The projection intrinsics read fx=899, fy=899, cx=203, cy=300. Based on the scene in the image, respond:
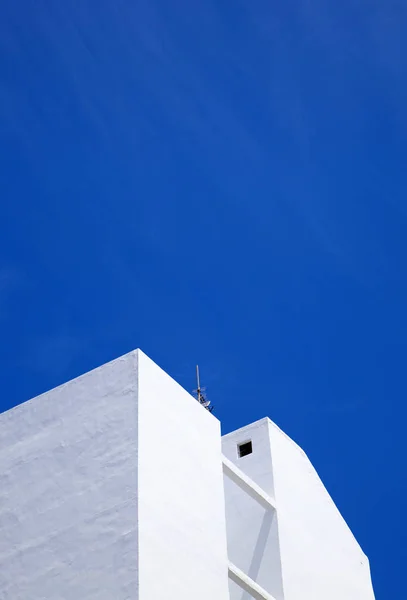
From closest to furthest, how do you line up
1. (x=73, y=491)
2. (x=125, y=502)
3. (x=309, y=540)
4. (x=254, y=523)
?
(x=125, y=502), (x=73, y=491), (x=254, y=523), (x=309, y=540)

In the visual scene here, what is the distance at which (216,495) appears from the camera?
1892 centimetres

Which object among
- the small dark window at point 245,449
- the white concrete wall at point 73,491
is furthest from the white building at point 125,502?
the small dark window at point 245,449

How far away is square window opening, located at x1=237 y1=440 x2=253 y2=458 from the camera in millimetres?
23781

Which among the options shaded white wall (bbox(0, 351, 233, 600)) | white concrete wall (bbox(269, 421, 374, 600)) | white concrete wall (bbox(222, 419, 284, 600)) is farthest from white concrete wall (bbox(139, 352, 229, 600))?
white concrete wall (bbox(269, 421, 374, 600))

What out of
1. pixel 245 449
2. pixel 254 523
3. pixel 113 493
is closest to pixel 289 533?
pixel 254 523

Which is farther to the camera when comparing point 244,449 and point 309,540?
point 244,449

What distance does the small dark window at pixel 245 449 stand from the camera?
78.0ft

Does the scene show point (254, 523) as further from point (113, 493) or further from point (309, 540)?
point (113, 493)

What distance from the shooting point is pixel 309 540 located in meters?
22.8

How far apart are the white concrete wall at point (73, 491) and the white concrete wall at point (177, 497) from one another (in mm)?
300

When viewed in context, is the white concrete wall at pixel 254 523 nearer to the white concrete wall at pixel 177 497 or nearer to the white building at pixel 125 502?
the white building at pixel 125 502

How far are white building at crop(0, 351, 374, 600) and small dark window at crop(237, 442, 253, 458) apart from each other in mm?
2016

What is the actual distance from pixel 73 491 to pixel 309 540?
7744 millimetres

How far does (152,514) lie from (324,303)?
49962 mm
